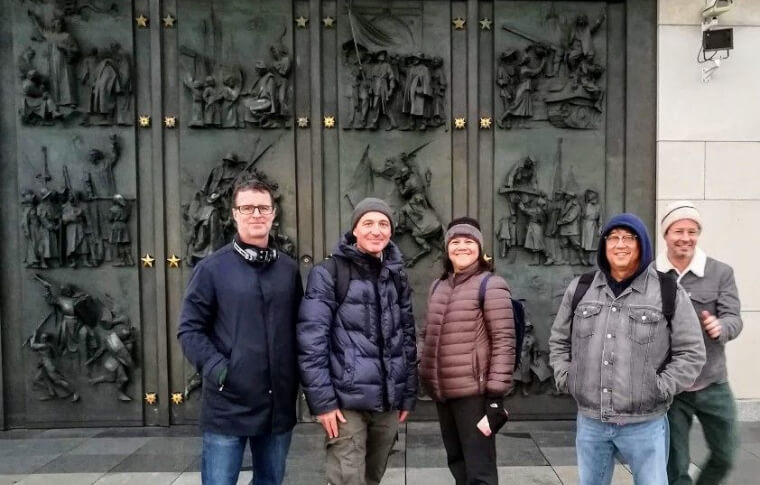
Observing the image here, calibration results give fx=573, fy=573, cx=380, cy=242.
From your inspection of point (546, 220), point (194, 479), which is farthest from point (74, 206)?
point (546, 220)

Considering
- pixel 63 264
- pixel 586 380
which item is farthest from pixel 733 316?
pixel 63 264

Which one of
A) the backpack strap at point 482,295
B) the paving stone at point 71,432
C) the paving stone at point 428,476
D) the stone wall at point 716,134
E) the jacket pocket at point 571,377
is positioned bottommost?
the paving stone at point 71,432

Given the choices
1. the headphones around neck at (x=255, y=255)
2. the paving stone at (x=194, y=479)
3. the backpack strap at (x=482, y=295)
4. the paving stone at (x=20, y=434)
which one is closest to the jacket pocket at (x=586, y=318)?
the backpack strap at (x=482, y=295)

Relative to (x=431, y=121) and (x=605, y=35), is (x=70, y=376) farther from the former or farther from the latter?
(x=605, y=35)

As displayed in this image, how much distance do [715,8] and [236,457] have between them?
5956 mm

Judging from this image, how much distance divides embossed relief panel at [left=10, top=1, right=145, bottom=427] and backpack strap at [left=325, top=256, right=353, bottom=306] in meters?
3.62

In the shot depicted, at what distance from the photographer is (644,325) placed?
2789 mm

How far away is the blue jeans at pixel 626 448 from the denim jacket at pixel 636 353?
87mm

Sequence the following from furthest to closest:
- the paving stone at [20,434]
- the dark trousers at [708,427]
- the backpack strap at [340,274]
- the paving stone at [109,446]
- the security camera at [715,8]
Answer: the paving stone at [20,434], the security camera at [715,8], the paving stone at [109,446], the dark trousers at [708,427], the backpack strap at [340,274]

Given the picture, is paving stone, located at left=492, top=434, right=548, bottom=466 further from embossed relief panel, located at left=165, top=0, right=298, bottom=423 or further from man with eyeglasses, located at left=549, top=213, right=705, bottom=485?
embossed relief panel, located at left=165, top=0, right=298, bottom=423

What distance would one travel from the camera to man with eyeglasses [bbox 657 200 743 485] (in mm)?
3271

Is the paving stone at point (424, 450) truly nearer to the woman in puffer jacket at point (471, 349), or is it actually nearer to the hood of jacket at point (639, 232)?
the woman in puffer jacket at point (471, 349)

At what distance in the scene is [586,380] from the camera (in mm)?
2889

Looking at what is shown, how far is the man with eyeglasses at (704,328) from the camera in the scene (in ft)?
10.7
